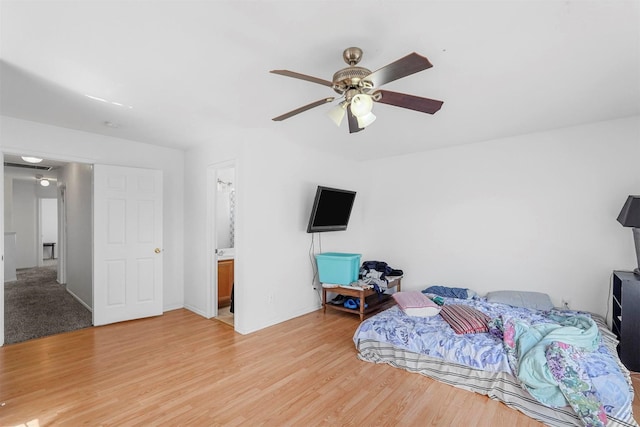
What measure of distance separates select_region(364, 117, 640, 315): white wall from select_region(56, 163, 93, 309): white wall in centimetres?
463

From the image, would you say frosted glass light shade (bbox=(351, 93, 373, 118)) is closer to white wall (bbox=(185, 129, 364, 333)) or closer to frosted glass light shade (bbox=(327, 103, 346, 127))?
frosted glass light shade (bbox=(327, 103, 346, 127))

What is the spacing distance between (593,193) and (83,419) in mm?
5214

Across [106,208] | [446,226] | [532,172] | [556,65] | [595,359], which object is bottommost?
[595,359]

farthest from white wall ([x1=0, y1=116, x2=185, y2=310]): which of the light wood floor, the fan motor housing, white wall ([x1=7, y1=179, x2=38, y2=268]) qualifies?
white wall ([x1=7, y1=179, x2=38, y2=268])

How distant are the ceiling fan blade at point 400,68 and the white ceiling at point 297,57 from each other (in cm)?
27

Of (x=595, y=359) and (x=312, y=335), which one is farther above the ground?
(x=595, y=359)

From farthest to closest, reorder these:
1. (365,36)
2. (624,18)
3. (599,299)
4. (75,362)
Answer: (599,299) → (75,362) → (365,36) → (624,18)

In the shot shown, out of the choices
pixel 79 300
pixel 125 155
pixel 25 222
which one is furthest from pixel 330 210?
pixel 25 222

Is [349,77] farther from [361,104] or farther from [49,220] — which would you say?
[49,220]

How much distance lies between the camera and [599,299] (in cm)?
323

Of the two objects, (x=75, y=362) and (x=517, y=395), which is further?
(x=75, y=362)

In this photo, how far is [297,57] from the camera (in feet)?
6.34

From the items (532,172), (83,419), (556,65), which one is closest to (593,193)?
(532,172)

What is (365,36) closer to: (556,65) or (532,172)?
(556,65)
